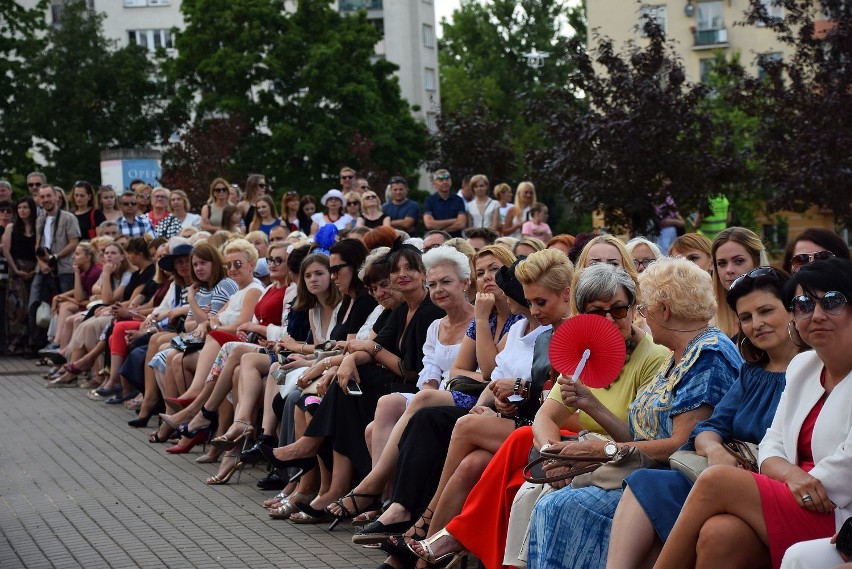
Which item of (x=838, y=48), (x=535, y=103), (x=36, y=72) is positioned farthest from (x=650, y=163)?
(x=36, y=72)

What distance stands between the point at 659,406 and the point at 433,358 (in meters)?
2.85

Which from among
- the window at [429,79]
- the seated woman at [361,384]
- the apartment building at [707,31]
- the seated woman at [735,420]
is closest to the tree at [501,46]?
the window at [429,79]

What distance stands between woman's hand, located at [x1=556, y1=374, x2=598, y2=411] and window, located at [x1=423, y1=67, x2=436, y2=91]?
6780cm

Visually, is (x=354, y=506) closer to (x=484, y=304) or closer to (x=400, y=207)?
(x=484, y=304)

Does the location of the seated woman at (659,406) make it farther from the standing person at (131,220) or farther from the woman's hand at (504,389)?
the standing person at (131,220)

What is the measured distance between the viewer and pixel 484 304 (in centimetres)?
810

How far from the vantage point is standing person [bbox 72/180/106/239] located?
20.4 meters

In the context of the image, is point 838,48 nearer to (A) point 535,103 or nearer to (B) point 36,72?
(A) point 535,103

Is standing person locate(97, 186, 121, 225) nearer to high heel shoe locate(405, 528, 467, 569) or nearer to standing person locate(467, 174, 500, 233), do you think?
standing person locate(467, 174, 500, 233)

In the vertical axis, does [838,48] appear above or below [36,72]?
below

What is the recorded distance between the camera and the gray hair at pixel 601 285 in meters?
6.49

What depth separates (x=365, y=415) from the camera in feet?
29.8

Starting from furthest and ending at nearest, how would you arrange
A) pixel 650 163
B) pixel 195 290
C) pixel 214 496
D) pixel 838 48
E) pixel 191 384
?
pixel 838 48, pixel 650 163, pixel 195 290, pixel 191 384, pixel 214 496

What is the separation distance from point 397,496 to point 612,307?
1.94 m
